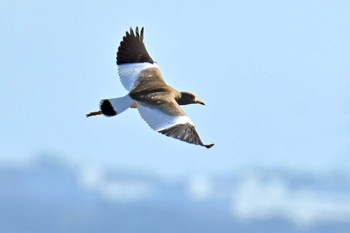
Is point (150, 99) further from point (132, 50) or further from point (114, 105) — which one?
point (132, 50)

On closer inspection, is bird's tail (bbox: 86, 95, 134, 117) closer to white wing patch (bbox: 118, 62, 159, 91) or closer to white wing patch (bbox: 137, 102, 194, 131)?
white wing patch (bbox: 137, 102, 194, 131)

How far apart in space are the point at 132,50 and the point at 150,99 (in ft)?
12.0

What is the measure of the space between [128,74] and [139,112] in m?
2.67

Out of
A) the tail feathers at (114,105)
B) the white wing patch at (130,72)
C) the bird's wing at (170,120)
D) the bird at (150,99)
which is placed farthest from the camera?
the white wing patch at (130,72)

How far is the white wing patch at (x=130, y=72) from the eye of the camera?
101 feet

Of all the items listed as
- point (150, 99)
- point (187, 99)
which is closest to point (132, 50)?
point (187, 99)

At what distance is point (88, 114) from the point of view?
30.5 metres

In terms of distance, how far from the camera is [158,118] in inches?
1129

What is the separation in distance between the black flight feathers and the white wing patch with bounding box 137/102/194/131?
325 centimetres

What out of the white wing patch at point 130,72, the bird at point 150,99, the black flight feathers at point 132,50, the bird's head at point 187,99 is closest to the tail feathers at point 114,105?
the bird at point 150,99

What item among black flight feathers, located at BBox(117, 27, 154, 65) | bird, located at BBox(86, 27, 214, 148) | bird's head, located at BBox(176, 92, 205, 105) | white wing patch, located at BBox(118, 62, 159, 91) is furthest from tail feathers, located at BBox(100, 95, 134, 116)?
black flight feathers, located at BBox(117, 27, 154, 65)

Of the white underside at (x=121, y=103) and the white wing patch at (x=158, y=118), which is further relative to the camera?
the white underside at (x=121, y=103)

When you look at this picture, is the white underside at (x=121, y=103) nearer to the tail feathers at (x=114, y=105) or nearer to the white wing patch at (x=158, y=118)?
the tail feathers at (x=114, y=105)

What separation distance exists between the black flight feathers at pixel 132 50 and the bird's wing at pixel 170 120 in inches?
120
